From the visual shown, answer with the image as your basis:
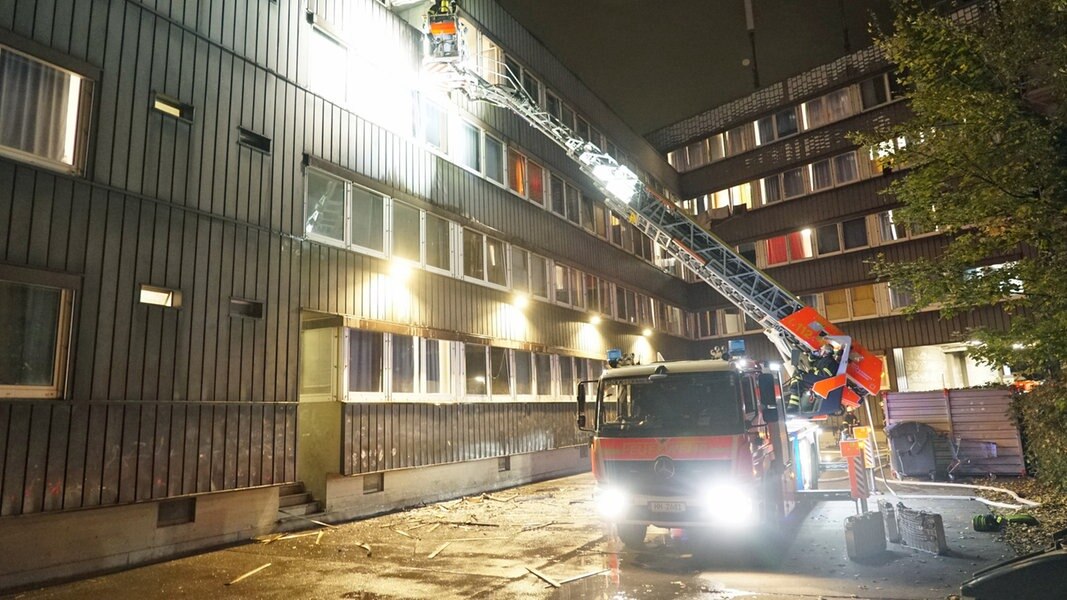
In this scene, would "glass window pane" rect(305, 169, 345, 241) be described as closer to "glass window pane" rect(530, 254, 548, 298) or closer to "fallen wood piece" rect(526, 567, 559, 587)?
"glass window pane" rect(530, 254, 548, 298)

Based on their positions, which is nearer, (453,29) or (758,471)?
(758,471)

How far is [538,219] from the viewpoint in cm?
1855

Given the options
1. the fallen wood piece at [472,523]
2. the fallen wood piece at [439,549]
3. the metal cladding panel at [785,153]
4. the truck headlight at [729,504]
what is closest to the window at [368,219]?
the fallen wood piece at [472,523]

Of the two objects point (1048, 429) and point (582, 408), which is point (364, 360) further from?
point (1048, 429)

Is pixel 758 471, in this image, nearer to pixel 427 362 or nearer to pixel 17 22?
pixel 427 362

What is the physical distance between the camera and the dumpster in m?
13.4

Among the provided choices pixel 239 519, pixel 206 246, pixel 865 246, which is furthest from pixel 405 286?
pixel 865 246

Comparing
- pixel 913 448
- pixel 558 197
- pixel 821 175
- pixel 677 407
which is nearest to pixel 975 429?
pixel 913 448

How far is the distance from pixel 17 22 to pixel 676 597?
413 inches

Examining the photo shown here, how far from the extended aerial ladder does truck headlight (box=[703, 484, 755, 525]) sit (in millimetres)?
5246

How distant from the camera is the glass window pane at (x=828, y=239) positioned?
86.8 ft

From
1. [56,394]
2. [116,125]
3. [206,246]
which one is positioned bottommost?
[56,394]

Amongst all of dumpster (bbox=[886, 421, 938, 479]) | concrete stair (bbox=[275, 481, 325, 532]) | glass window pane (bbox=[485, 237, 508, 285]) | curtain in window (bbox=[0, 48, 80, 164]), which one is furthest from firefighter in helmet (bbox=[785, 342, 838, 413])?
curtain in window (bbox=[0, 48, 80, 164])

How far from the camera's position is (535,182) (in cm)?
1892
